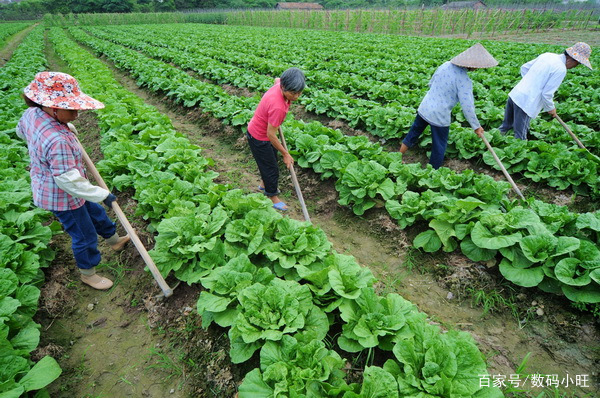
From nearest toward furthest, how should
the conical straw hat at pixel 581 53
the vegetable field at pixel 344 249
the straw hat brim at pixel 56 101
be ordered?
the vegetable field at pixel 344 249 < the straw hat brim at pixel 56 101 < the conical straw hat at pixel 581 53

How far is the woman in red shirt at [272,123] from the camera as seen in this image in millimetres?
3805

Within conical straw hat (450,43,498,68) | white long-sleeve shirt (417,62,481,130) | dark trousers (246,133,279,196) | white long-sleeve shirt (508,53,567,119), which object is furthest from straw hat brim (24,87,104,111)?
white long-sleeve shirt (508,53,567,119)

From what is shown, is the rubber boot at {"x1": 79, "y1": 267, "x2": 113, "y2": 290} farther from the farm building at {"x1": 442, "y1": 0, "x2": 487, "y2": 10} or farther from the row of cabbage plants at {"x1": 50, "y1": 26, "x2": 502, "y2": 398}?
the farm building at {"x1": 442, "y1": 0, "x2": 487, "y2": 10}

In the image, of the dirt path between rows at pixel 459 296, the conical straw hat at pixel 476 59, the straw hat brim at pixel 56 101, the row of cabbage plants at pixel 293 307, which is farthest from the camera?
the conical straw hat at pixel 476 59

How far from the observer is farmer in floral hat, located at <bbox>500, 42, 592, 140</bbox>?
5402 millimetres

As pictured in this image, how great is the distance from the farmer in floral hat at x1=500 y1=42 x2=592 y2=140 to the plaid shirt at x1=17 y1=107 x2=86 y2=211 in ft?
23.4

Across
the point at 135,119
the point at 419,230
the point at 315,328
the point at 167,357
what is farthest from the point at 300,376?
the point at 135,119

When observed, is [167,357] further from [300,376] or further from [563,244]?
[563,244]

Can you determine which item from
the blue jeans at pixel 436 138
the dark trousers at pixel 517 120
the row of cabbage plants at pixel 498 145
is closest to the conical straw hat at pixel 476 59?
the blue jeans at pixel 436 138

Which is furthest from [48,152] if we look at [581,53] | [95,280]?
[581,53]

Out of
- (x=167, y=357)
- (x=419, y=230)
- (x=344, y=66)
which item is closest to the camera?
(x=167, y=357)

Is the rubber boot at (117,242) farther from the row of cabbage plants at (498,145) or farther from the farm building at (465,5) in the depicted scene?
the farm building at (465,5)

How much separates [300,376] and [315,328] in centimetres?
47

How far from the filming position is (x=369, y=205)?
15.2 ft
